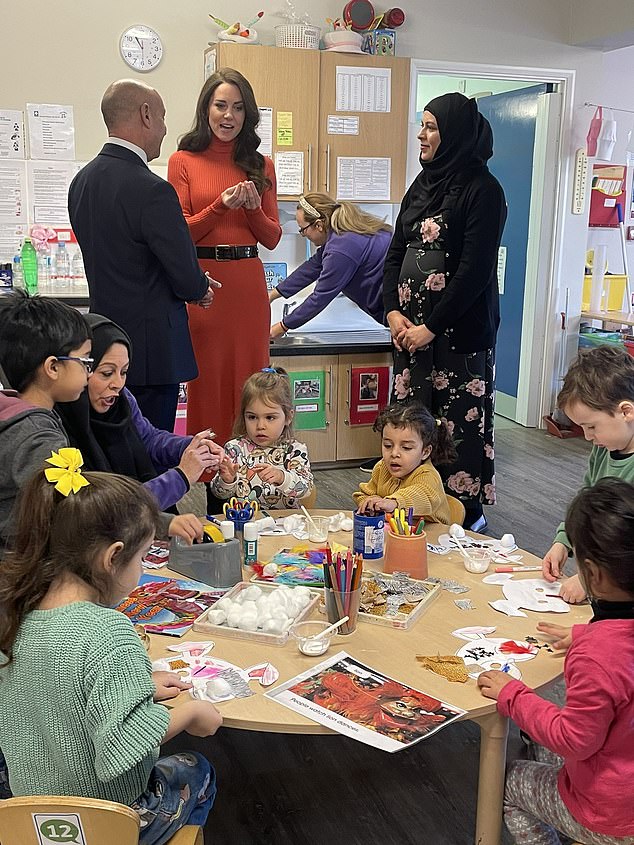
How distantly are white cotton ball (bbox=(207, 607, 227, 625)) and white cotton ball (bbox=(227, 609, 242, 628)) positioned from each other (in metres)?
0.01

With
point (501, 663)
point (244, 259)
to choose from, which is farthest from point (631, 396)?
point (244, 259)

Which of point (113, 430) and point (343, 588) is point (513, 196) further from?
point (343, 588)

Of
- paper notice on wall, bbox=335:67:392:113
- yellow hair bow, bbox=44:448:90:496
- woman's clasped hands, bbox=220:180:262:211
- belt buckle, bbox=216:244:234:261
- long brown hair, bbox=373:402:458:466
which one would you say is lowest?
long brown hair, bbox=373:402:458:466

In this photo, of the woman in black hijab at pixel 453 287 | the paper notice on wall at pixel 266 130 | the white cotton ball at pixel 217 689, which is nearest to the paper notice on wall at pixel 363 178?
the paper notice on wall at pixel 266 130

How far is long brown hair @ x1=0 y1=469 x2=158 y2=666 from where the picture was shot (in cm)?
132

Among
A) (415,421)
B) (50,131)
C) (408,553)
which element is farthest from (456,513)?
(50,131)

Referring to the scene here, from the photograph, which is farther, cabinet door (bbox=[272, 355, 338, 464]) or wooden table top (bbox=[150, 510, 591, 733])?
cabinet door (bbox=[272, 355, 338, 464])

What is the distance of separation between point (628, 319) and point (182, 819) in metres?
4.68

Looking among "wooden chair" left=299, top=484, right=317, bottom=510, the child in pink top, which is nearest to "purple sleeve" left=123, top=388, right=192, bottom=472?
"wooden chair" left=299, top=484, right=317, bottom=510

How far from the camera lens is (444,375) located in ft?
11.7

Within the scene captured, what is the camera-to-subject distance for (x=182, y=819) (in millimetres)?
1444

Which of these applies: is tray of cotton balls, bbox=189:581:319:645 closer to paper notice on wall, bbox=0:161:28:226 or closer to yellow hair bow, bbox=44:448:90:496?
yellow hair bow, bbox=44:448:90:496

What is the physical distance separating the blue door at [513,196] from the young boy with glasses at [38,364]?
4188mm

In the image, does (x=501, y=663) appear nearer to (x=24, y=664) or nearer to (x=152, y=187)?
(x=24, y=664)
